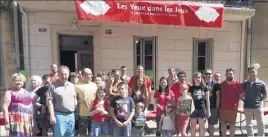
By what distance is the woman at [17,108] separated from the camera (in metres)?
3.57

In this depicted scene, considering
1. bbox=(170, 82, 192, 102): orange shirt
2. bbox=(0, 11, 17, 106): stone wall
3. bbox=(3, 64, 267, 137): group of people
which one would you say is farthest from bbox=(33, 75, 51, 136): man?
bbox=(0, 11, 17, 106): stone wall

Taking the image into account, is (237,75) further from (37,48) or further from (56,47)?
(37,48)

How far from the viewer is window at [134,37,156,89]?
8.51 metres

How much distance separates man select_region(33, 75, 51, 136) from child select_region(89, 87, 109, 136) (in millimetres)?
801

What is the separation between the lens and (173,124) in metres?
4.41

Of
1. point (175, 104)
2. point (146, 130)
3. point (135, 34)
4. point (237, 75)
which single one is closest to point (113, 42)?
point (135, 34)

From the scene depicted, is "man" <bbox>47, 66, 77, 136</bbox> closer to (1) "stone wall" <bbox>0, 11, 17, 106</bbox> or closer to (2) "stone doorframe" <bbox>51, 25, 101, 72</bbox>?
(2) "stone doorframe" <bbox>51, 25, 101, 72</bbox>

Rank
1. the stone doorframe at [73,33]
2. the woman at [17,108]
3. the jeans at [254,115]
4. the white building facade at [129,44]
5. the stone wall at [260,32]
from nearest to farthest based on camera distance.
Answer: the woman at [17,108] < the jeans at [254,115] < the white building facade at [129,44] < the stone doorframe at [73,33] < the stone wall at [260,32]

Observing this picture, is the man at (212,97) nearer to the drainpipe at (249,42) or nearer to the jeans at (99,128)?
the jeans at (99,128)

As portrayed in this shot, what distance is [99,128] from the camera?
4148 mm

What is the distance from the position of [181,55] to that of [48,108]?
5.83m

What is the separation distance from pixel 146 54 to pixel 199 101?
176 inches

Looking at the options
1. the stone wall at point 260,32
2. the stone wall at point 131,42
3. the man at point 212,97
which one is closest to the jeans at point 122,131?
the man at point 212,97

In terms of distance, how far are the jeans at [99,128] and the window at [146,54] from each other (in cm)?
450
